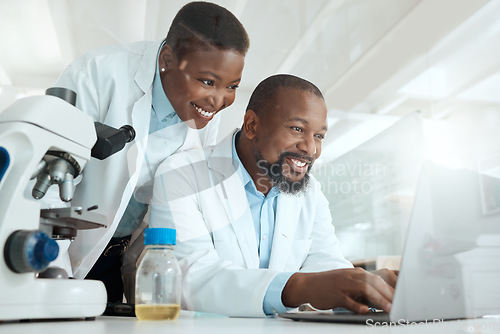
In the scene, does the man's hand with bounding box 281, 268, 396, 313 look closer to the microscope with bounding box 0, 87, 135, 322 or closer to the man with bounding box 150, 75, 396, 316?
the man with bounding box 150, 75, 396, 316

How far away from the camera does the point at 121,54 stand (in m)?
1.17

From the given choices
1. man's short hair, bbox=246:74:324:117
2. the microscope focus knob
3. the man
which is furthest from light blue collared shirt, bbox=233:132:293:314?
the microscope focus knob

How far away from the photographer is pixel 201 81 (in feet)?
3.53

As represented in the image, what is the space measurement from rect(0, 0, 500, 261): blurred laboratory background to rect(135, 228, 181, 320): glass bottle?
1.24 ft

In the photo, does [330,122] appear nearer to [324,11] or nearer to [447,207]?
[324,11]

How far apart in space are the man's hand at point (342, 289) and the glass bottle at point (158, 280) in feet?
0.69

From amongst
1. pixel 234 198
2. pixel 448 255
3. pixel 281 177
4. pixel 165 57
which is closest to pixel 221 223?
pixel 234 198

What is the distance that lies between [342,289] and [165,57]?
71 centimetres

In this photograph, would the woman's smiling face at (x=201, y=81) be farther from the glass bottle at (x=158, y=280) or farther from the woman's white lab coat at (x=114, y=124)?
the glass bottle at (x=158, y=280)

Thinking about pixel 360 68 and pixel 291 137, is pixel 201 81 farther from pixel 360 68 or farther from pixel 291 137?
pixel 360 68

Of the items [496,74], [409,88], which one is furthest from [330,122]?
[496,74]

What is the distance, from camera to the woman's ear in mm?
1127

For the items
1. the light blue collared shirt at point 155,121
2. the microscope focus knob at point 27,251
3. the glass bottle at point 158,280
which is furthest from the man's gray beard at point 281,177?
the microscope focus knob at point 27,251

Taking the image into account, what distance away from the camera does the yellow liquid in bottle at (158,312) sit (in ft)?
2.49
